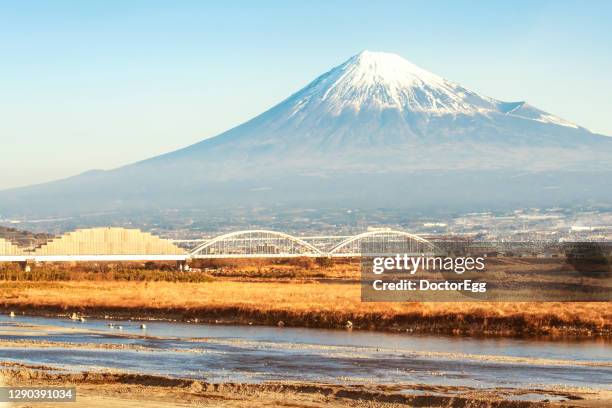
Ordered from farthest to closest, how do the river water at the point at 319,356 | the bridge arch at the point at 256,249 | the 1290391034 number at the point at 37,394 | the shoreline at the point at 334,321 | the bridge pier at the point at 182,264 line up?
1. the bridge arch at the point at 256,249
2. the bridge pier at the point at 182,264
3. the shoreline at the point at 334,321
4. the river water at the point at 319,356
5. the 1290391034 number at the point at 37,394

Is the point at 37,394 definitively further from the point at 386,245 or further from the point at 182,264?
the point at 386,245

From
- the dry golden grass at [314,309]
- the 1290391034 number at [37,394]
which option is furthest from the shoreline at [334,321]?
the 1290391034 number at [37,394]

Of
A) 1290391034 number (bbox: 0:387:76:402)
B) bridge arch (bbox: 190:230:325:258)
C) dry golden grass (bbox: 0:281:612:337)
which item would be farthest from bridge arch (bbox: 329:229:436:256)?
1290391034 number (bbox: 0:387:76:402)

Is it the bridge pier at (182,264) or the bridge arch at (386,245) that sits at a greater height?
the bridge arch at (386,245)

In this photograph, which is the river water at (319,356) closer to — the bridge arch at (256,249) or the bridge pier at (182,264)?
the bridge pier at (182,264)

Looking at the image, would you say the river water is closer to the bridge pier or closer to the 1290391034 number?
the 1290391034 number
